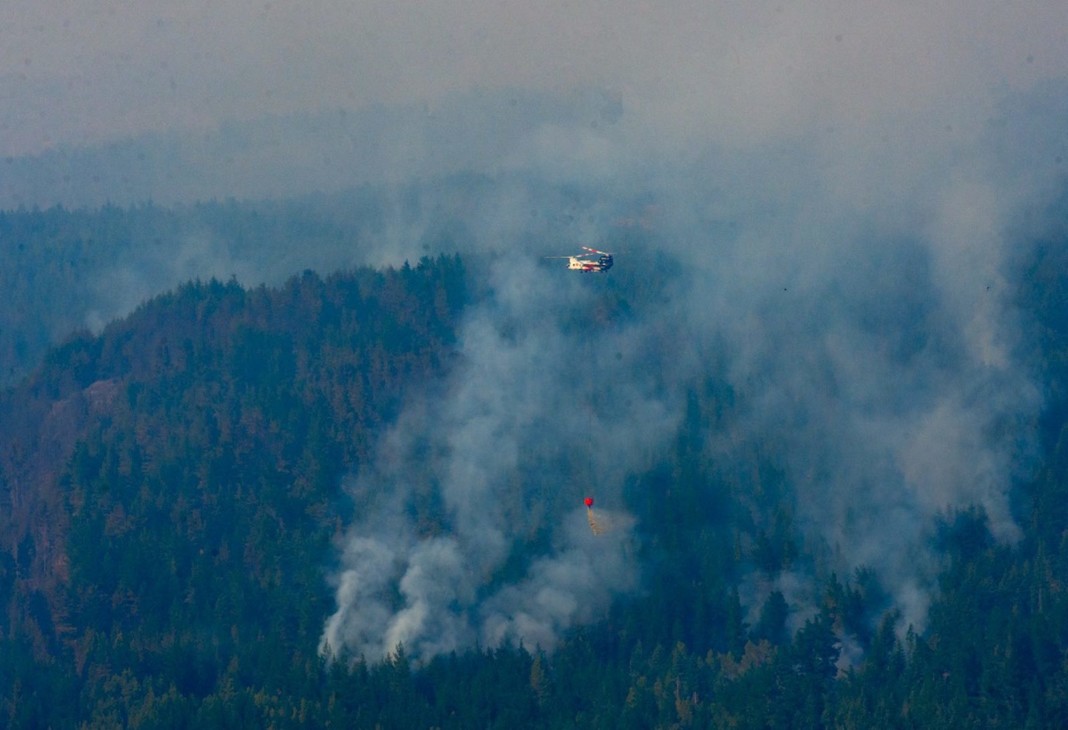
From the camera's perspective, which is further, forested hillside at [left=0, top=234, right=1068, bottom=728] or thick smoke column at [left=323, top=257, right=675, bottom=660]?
thick smoke column at [left=323, top=257, right=675, bottom=660]

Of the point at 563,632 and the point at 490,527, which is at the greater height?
the point at 490,527

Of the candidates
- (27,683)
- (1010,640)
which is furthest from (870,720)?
(27,683)

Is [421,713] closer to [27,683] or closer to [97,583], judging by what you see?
[27,683]

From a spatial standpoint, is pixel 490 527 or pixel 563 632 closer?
pixel 563 632
